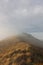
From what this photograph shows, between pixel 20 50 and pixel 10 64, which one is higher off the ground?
pixel 20 50

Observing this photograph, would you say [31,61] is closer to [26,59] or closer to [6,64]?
[26,59]

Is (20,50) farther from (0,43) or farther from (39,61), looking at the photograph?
(0,43)

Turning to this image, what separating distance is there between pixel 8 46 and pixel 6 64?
12.5 m

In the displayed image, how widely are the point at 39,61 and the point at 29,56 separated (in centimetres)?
287

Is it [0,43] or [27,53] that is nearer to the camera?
[27,53]

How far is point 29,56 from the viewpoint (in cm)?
4216

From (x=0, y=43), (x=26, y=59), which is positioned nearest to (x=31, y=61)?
(x=26, y=59)

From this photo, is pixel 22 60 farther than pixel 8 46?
No

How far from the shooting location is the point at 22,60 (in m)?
40.9

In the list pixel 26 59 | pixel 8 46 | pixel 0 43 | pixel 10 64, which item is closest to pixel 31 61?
pixel 26 59

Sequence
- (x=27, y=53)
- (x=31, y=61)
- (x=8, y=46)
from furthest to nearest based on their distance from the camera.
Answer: (x=8, y=46) → (x=27, y=53) → (x=31, y=61)

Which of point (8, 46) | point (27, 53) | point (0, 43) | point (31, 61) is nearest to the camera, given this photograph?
point (31, 61)

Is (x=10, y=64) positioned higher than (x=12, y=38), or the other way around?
(x=12, y=38)

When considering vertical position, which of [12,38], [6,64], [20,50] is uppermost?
[12,38]
